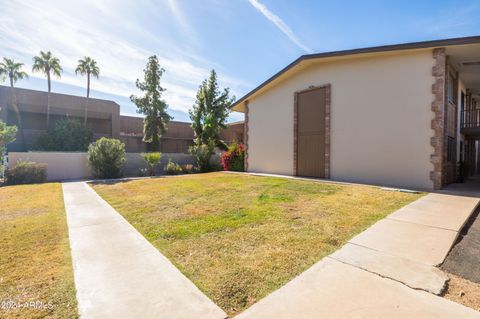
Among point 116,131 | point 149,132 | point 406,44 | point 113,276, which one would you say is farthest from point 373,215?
point 116,131

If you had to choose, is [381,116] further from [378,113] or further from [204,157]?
[204,157]

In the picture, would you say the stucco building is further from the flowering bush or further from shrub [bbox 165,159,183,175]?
shrub [bbox 165,159,183,175]

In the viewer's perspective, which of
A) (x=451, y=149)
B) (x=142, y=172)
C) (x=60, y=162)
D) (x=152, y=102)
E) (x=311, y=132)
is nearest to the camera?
(x=451, y=149)

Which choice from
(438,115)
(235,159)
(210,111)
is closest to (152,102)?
(210,111)

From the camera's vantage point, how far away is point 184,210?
6020 mm

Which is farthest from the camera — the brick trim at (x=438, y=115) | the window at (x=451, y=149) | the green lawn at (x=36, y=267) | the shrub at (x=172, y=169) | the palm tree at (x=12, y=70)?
the palm tree at (x=12, y=70)

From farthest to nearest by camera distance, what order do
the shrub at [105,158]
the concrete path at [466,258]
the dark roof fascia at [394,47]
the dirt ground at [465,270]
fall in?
the shrub at [105,158] < the dark roof fascia at [394,47] < the concrete path at [466,258] < the dirt ground at [465,270]

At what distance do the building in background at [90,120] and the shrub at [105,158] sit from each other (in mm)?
14203

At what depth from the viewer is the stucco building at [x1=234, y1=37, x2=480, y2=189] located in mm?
8945

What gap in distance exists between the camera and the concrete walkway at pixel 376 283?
2.16m

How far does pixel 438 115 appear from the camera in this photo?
8.71m

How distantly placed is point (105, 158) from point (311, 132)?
13074mm

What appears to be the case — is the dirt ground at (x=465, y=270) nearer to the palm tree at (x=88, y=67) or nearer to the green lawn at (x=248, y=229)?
the green lawn at (x=248, y=229)

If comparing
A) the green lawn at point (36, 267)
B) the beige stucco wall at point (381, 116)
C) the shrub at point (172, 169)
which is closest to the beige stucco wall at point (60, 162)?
the shrub at point (172, 169)
